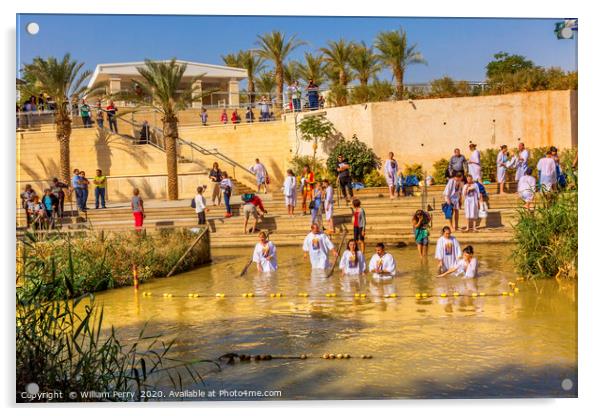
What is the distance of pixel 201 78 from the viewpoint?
3178 centimetres

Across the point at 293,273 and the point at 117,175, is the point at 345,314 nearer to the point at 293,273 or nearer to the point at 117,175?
the point at 293,273

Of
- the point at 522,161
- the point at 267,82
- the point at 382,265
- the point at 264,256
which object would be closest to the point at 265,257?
the point at 264,256

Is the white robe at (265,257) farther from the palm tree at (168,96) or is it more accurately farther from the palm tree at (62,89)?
the palm tree at (168,96)

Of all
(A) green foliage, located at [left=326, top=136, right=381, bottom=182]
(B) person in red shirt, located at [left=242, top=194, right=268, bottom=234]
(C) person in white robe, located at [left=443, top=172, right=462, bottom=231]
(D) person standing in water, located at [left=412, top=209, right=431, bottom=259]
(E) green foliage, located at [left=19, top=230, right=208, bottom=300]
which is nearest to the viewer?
(E) green foliage, located at [left=19, top=230, right=208, bottom=300]

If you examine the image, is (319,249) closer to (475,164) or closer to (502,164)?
(475,164)

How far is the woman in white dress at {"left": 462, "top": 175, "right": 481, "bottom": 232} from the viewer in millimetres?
18981

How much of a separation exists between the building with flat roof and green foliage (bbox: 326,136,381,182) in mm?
4102

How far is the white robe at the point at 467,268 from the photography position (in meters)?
14.5

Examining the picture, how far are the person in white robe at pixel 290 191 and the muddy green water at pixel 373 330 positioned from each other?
552 centimetres

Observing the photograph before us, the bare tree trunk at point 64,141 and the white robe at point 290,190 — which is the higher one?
the bare tree trunk at point 64,141

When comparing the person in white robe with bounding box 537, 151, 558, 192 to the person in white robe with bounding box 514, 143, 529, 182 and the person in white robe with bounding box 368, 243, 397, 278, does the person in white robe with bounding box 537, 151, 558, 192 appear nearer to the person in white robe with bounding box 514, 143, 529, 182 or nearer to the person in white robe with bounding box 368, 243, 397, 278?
the person in white robe with bounding box 514, 143, 529, 182

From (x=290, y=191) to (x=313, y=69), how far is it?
10.6m

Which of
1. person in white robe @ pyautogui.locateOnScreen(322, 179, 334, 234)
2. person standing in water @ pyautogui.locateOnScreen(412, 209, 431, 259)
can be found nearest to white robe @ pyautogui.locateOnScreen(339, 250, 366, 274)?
person standing in water @ pyautogui.locateOnScreen(412, 209, 431, 259)

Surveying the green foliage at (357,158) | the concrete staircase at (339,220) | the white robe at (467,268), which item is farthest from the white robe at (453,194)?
the green foliage at (357,158)
